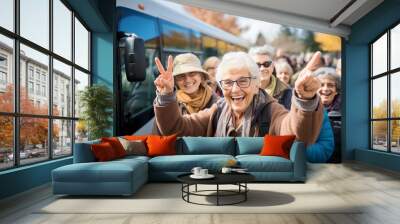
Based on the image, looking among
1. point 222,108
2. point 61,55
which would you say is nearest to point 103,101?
point 61,55

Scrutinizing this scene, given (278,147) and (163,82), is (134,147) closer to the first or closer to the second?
(163,82)

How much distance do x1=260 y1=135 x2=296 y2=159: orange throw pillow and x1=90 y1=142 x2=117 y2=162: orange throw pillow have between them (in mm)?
2502

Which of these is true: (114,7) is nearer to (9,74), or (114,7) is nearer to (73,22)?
(73,22)

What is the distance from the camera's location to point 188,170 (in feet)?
19.5

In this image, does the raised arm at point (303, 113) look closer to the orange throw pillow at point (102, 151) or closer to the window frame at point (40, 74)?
the orange throw pillow at point (102, 151)

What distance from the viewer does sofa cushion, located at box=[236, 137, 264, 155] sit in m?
6.78

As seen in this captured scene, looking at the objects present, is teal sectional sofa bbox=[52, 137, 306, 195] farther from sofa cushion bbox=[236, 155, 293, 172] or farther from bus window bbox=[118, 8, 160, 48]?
bus window bbox=[118, 8, 160, 48]

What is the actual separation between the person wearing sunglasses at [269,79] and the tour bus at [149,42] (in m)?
0.87

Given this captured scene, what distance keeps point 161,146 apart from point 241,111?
2264 mm

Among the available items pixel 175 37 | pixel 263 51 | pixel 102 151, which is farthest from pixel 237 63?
pixel 102 151

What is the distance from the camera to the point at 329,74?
869cm

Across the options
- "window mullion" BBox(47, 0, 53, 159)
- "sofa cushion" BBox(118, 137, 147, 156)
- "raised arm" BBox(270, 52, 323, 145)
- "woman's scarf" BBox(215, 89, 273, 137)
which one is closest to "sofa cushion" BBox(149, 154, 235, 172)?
Result: "sofa cushion" BBox(118, 137, 147, 156)

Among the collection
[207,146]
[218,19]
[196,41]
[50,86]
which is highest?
[218,19]

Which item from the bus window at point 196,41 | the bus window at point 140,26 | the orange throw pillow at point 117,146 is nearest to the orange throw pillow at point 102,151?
the orange throw pillow at point 117,146
